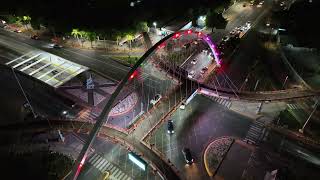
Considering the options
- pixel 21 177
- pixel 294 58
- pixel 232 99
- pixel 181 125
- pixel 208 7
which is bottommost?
pixel 21 177

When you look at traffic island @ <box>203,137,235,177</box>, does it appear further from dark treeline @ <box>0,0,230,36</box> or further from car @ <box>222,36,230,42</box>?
dark treeline @ <box>0,0,230,36</box>

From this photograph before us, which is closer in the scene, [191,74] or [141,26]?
[191,74]

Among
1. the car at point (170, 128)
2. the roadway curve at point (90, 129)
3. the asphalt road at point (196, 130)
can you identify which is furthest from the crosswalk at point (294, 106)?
the roadway curve at point (90, 129)

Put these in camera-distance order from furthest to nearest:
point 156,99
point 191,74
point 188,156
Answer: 1. point 191,74
2. point 156,99
3. point 188,156

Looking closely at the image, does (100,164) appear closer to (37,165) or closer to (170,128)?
(37,165)

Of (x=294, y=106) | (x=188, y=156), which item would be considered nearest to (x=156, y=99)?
(x=188, y=156)

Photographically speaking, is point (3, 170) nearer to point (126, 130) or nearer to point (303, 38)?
point (126, 130)

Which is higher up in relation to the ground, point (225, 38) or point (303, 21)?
point (303, 21)

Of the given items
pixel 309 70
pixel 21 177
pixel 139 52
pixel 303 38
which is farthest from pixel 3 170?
pixel 303 38

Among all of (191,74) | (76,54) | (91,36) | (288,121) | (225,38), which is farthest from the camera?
(225,38)
